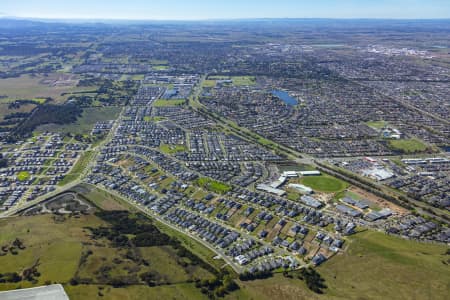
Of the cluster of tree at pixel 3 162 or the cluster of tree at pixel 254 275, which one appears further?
the cluster of tree at pixel 3 162

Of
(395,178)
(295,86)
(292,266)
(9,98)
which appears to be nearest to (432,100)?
(295,86)

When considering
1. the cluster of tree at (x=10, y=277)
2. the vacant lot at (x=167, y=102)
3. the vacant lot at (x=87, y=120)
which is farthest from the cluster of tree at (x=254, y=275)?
the vacant lot at (x=167, y=102)

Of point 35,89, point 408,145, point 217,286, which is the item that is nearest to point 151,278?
point 217,286

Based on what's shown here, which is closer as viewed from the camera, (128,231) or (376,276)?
(376,276)

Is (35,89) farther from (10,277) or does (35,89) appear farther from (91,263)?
(91,263)

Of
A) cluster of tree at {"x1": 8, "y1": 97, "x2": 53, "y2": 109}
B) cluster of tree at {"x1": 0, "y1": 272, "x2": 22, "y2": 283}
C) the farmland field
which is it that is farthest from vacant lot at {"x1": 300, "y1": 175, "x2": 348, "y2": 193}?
cluster of tree at {"x1": 8, "y1": 97, "x2": 53, "y2": 109}

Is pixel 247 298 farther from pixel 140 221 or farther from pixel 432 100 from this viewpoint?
pixel 432 100

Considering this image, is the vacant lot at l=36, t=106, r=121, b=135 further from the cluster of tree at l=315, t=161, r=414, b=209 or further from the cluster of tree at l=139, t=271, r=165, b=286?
the cluster of tree at l=315, t=161, r=414, b=209

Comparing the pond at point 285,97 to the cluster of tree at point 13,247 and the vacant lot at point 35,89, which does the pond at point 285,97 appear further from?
the cluster of tree at point 13,247

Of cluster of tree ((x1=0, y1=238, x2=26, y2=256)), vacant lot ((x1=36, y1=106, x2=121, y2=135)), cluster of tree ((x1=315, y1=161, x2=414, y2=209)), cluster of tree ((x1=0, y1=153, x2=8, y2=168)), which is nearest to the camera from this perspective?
cluster of tree ((x1=0, y1=238, x2=26, y2=256))

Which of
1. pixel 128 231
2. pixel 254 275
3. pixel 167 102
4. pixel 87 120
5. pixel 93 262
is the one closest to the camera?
pixel 254 275
